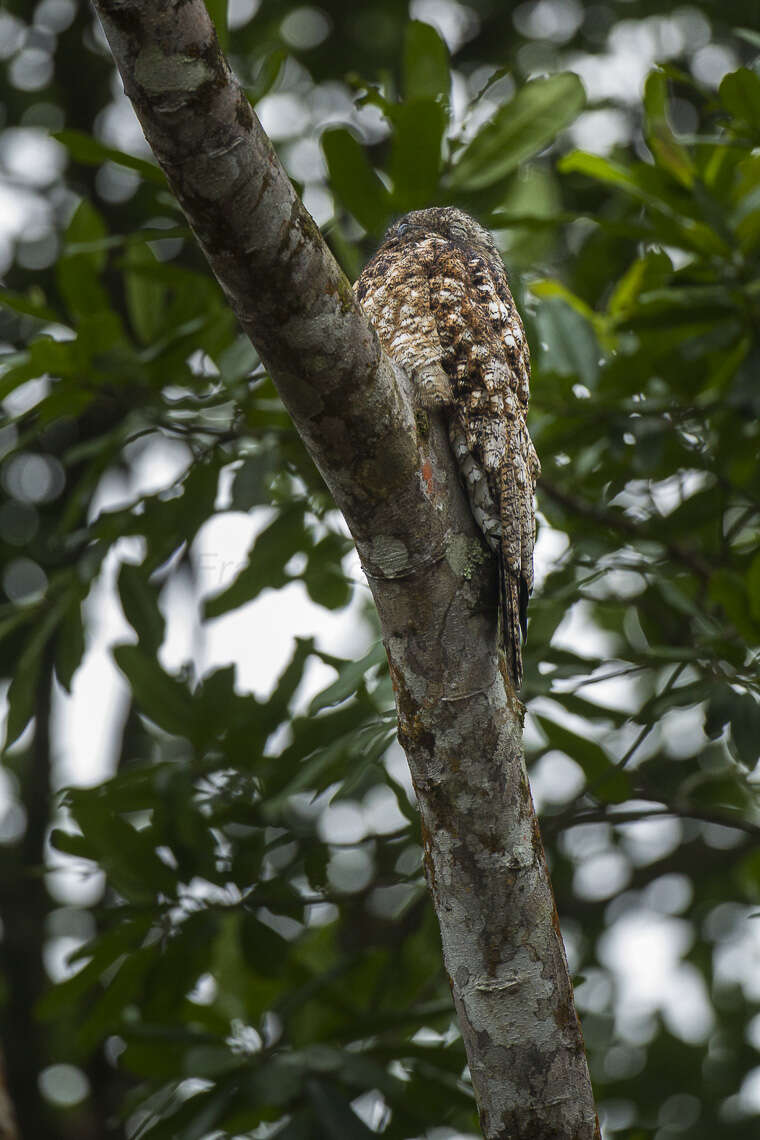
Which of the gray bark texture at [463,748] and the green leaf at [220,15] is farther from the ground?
the green leaf at [220,15]

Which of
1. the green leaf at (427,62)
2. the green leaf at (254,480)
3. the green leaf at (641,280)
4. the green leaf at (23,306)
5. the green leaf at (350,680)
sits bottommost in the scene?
the green leaf at (350,680)

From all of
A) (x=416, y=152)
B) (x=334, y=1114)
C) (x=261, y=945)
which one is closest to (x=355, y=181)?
(x=416, y=152)

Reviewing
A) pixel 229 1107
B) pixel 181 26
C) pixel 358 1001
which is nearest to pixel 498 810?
pixel 181 26

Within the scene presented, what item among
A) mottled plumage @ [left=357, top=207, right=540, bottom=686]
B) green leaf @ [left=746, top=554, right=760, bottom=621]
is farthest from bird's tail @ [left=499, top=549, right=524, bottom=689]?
green leaf @ [left=746, top=554, right=760, bottom=621]

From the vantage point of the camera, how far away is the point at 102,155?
2.36 metres

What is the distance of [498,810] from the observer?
1516 millimetres

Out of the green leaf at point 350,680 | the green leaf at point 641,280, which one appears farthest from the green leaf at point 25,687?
the green leaf at point 641,280

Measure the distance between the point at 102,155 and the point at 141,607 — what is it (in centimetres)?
105

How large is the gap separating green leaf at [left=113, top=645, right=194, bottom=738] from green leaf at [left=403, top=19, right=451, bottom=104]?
1.48 m

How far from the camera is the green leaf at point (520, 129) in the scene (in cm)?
246

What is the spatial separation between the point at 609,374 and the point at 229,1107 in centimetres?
182

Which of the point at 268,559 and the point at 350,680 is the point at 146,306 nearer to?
the point at 268,559

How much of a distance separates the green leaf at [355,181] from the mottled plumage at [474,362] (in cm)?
46

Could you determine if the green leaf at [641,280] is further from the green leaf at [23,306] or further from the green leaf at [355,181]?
the green leaf at [23,306]
